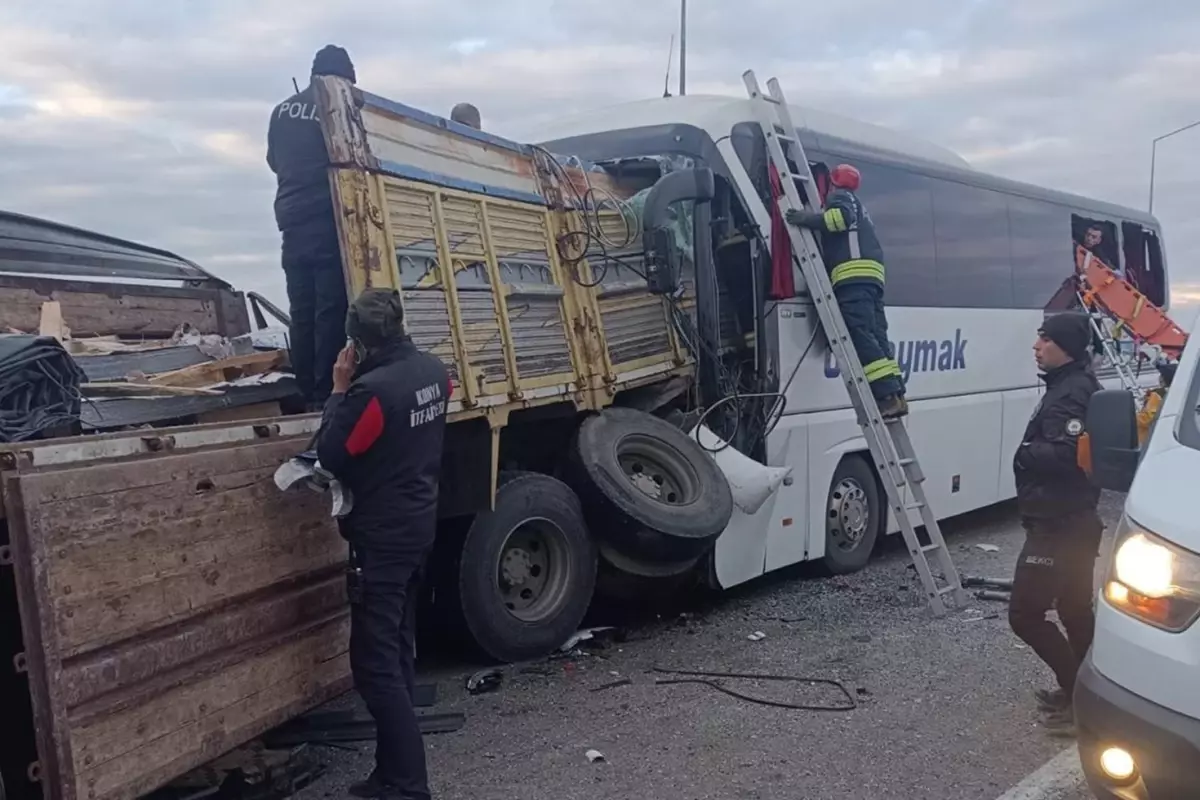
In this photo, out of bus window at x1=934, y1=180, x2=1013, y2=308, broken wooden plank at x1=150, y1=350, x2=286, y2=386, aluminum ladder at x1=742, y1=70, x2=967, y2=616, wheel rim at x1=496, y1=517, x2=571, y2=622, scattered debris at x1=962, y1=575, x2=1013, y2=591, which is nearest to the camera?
broken wooden plank at x1=150, y1=350, x2=286, y2=386

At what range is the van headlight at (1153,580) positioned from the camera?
313 cm

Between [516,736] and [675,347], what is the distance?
299cm

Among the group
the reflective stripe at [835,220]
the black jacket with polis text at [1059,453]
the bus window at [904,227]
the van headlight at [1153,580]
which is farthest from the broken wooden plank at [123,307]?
the van headlight at [1153,580]

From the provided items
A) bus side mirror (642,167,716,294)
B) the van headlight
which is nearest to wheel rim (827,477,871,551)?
bus side mirror (642,167,716,294)

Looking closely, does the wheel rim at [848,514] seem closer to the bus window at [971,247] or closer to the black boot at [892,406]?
the black boot at [892,406]

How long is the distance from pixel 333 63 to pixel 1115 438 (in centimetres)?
362

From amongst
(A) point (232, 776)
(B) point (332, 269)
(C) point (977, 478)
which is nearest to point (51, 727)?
(A) point (232, 776)

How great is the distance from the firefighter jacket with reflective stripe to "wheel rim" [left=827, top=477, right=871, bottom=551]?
1770 mm

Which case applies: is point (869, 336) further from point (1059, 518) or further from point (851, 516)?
point (1059, 518)

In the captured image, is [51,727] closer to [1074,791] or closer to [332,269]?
[332,269]

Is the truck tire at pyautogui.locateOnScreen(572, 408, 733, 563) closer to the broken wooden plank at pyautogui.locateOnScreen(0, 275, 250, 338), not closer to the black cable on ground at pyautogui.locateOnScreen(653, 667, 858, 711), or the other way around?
the black cable on ground at pyautogui.locateOnScreen(653, 667, 858, 711)

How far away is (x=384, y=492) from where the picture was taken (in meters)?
4.33

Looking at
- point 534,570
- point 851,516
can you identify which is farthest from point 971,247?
point 534,570

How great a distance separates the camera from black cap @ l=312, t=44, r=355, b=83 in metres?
5.24
